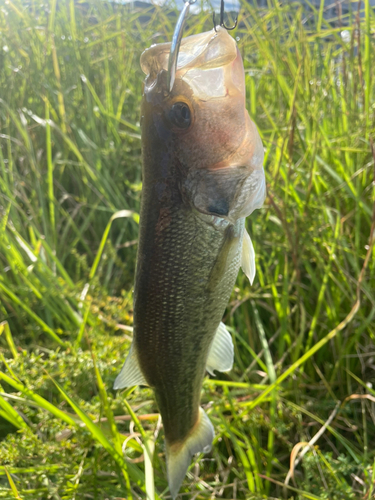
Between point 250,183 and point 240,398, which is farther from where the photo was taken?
point 240,398

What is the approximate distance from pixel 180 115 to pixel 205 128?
0.22 ft

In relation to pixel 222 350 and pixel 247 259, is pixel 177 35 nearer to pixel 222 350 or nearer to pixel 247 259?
pixel 247 259

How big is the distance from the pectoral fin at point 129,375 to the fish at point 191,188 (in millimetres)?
73

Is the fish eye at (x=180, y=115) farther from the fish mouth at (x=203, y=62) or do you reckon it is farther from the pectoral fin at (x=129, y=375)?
the pectoral fin at (x=129, y=375)

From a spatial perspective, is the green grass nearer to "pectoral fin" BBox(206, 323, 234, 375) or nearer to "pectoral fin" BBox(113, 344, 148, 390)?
"pectoral fin" BBox(113, 344, 148, 390)

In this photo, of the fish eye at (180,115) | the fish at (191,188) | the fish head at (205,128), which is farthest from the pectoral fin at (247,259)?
the fish eye at (180,115)

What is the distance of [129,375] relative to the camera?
107 centimetres

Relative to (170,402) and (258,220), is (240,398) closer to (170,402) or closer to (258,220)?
(170,402)

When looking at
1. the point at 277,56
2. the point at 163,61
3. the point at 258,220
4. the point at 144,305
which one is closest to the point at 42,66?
the point at 277,56

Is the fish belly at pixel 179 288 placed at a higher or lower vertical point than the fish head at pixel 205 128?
lower

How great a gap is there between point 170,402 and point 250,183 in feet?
2.16

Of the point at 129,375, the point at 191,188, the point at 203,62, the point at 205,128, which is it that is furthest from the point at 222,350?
the point at 203,62

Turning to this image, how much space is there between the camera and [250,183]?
3.05 ft

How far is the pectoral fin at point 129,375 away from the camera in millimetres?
1053
